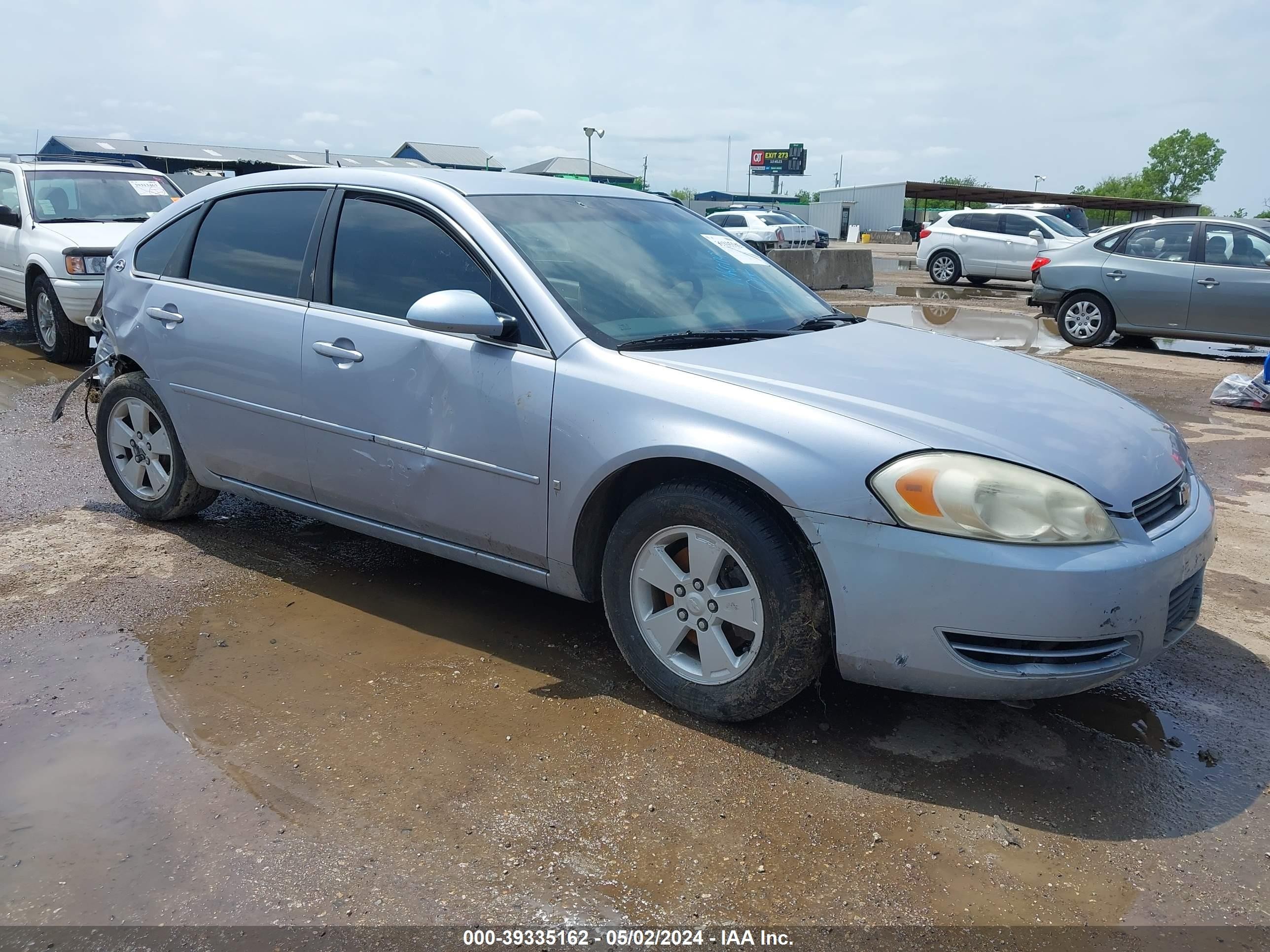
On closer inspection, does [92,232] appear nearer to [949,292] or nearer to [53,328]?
[53,328]

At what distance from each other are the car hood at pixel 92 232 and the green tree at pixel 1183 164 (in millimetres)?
126312

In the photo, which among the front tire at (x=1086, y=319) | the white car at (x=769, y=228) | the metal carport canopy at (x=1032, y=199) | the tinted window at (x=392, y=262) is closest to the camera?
the tinted window at (x=392, y=262)

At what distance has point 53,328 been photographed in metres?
9.40

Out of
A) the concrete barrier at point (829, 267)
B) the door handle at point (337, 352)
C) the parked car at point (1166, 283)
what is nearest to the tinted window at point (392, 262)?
the door handle at point (337, 352)

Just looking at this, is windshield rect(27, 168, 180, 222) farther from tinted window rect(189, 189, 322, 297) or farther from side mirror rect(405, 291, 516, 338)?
side mirror rect(405, 291, 516, 338)

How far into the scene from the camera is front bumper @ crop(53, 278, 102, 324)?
349 inches

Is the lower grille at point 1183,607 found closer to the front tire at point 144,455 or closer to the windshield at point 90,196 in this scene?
the front tire at point 144,455

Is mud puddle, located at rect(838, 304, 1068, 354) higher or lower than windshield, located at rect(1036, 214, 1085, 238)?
lower

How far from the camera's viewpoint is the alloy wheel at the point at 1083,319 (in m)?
11.9

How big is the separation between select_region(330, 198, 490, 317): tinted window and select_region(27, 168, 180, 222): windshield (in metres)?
7.14

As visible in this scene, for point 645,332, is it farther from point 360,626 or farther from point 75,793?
point 75,793

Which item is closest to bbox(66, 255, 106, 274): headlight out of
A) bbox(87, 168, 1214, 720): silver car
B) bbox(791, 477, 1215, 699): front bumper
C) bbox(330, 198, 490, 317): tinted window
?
bbox(87, 168, 1214, 720): silver car

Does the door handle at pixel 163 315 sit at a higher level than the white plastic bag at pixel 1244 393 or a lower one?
higher

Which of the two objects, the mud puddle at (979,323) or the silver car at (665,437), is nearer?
the silver car at (665,437)
